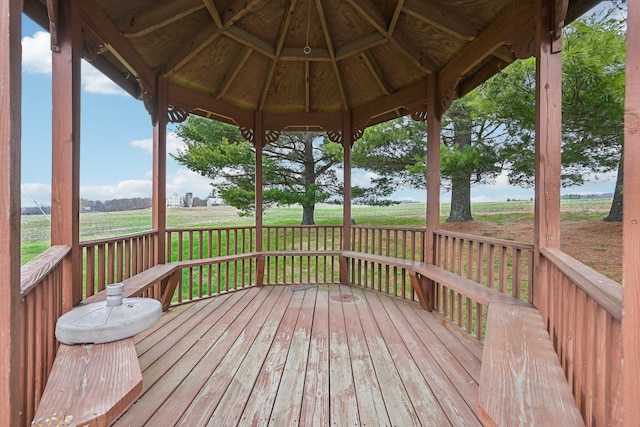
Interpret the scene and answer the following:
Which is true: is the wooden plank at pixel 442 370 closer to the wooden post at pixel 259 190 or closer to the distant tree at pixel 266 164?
the wooden post at pixel 259 190

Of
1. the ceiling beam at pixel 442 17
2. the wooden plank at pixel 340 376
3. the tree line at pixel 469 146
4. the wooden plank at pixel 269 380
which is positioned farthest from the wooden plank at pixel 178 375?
the tree line at pixel 469 146

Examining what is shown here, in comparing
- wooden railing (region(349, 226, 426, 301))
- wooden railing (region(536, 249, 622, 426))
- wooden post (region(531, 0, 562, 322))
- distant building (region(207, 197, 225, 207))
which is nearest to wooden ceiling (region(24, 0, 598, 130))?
wooden post (region(531, 0, 562, 322))

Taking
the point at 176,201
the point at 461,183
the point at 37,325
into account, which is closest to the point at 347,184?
the point at 461,183

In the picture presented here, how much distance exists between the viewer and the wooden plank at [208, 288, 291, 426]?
1697mm

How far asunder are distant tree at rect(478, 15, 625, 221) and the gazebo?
1147 millimetres

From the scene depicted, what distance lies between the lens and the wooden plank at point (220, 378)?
1701 mm

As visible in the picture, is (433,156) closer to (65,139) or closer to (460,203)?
(65,139)

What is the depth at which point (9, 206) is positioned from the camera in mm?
772

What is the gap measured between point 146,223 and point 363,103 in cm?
379

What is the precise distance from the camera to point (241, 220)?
9.15 m

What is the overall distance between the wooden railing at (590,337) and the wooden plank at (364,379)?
983 millimetres

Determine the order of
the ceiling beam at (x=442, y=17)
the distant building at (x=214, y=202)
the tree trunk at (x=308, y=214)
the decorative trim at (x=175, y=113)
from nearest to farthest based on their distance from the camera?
the ceiling beam at (x=442, y=17), the decorative trim at (x=175, y=113), the distant building at (x=214, y=202), the tree trunk at (x=308, y=214)

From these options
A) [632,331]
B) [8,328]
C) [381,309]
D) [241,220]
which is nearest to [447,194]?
[381,309]

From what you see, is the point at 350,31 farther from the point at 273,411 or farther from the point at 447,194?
the point at 447,194
